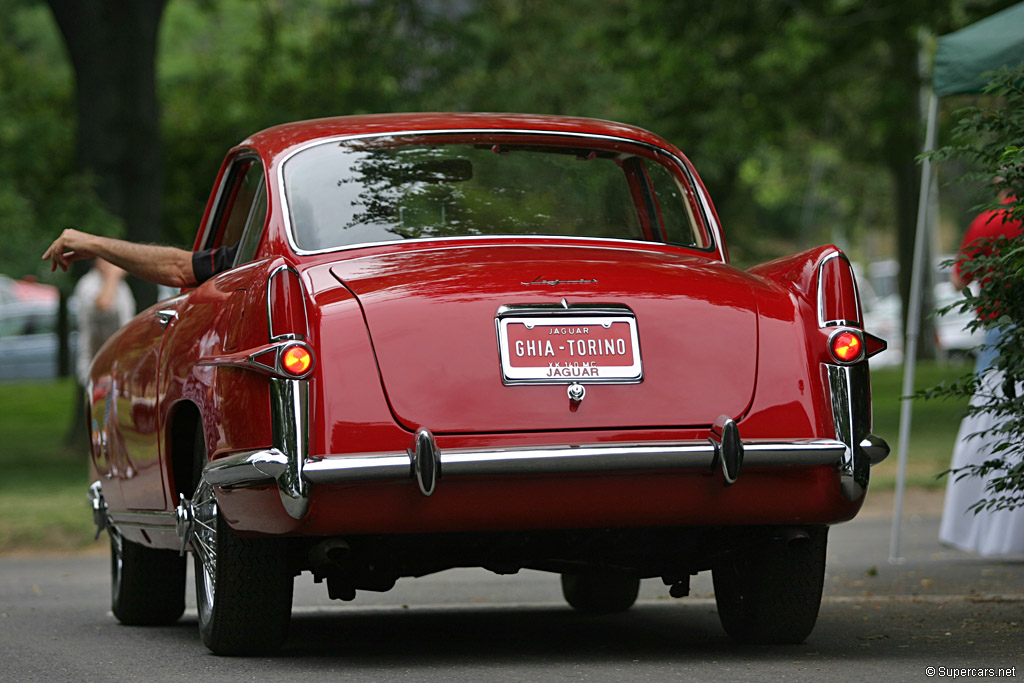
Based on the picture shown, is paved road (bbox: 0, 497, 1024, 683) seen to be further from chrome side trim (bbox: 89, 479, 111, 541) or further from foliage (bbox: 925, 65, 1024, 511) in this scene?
foliage (bbox: 925, 65, 1024, 511)

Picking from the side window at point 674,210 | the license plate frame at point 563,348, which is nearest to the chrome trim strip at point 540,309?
the license plate frame at point 563,348

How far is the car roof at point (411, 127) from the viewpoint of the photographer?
6.21m

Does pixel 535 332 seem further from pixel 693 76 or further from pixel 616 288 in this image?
pixel 693 76

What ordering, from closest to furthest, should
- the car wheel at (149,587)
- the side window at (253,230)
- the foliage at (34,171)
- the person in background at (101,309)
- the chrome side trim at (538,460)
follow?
the chrome side trim at (538,460) → the side window at (253,230) → the car wheel at (149,587) → the person in background at (101,309) → the foliage at (34,171)

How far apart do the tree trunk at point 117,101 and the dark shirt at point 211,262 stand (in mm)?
11314

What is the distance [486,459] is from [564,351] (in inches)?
17.4

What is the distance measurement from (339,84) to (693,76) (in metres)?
4.86

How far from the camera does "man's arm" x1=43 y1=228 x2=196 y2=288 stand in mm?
6551

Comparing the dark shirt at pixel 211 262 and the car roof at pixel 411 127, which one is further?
the dark shirt at pixel 211 262

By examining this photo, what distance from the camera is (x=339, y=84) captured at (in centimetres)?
2353

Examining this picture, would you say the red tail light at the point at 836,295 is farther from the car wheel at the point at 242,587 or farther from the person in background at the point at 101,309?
the person in background at the point at 101,309

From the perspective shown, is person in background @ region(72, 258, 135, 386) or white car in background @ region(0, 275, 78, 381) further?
white car in background @ region(0, 275, 78, 381)

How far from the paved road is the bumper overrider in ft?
1.99

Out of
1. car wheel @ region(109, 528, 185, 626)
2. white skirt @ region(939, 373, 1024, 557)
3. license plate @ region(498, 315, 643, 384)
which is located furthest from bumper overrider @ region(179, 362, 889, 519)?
white skirt @ region(939, 373, 1024, 557)
